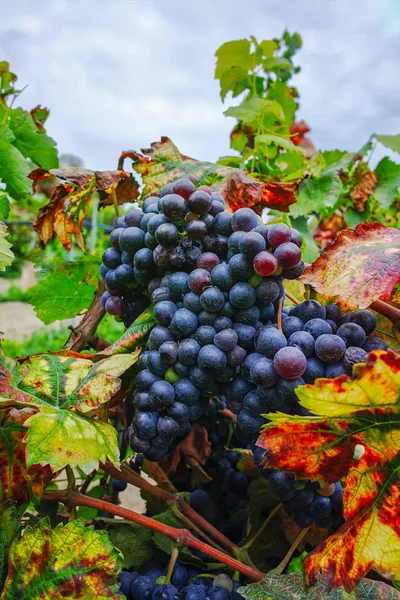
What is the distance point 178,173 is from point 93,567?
605 millimetres

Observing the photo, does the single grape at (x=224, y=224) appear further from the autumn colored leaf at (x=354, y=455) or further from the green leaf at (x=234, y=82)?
the green leaf at (x=234, y=82)

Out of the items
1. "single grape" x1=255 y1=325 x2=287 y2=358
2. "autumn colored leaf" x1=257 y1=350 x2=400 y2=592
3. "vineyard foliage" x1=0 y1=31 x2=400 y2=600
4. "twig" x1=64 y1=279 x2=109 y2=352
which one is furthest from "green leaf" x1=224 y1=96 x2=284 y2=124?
"autumn colored leaf" x1=257 y1=350 x2=400 y2=592

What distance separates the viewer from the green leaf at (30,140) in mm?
1212

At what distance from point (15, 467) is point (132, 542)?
9.8 inches

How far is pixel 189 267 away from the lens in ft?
2.15

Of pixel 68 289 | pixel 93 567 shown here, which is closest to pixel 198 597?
pixel 93 567

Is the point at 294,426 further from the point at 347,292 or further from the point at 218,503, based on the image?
the point at 218,503

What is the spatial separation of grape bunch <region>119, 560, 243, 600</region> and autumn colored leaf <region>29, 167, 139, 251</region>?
550mm

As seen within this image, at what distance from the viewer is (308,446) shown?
516 millimetres

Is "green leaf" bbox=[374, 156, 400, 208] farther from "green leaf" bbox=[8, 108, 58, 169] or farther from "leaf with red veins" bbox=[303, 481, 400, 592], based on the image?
"leaf with red veins" bbox=[303, 481, 400, 592]

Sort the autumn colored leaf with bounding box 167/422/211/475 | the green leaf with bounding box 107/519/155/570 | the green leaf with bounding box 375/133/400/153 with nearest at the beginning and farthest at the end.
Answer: the green leaf with bounding box 107/519/155/570
the autumn colored leaf with bounding box 167/422/211/475
the green leaf with bounding box 375/133/400/153

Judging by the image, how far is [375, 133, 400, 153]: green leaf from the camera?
1639mm

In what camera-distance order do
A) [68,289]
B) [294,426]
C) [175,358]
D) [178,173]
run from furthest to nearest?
1. [68,289]
2. [178,173]
3. [175,358]
4. [294,426]

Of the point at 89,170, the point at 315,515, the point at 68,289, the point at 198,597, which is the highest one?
the point at 89,170
